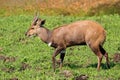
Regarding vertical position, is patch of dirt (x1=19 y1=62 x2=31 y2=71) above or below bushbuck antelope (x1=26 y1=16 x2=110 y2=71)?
below

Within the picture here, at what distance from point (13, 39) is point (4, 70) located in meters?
6.01

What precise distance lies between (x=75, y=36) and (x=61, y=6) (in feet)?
72.8

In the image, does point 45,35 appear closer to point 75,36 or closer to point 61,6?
point 75,36

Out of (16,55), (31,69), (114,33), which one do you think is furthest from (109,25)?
(31,69)

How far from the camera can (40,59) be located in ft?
64.2

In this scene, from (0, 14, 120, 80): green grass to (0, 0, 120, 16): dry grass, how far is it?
10.9 meters

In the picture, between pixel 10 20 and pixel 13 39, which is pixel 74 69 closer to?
pixel 13 39

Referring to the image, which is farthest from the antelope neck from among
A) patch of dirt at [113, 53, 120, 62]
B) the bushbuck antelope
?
patch of dirt at [113, 53, 120, 62]

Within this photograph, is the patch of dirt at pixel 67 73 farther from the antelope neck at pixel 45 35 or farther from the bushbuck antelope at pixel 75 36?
the antelope neck at pixel 45 35

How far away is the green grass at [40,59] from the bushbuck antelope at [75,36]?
2.11ft

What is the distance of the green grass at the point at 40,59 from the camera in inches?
668

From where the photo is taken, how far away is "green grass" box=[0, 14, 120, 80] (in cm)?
1697

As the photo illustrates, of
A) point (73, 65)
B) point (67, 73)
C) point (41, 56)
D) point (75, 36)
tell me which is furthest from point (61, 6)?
point (67, 73)

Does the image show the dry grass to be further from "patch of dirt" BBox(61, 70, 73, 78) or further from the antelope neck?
"patch of dirt" BBox(61, 70, 73, 78)
